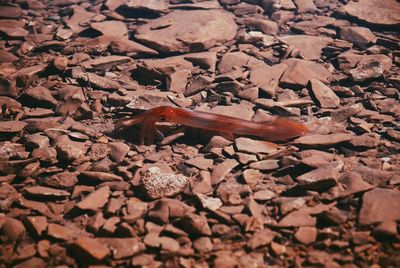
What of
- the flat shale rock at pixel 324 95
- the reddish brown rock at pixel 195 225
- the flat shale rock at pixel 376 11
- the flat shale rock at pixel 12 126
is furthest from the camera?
the flat shale rock at pixel 376 11

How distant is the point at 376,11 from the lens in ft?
22.5

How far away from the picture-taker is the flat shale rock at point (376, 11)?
6.61 metres

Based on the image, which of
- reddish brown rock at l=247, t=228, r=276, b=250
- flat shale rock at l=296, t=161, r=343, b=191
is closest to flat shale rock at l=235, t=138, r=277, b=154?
flat shale rock at l=296, t=161, r=343, b=191

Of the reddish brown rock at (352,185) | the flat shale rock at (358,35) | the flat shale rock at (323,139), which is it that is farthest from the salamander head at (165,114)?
the flat shale rock at (358,35)

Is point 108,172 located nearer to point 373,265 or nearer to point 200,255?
point 200,255

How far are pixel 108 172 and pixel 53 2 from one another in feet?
19.3

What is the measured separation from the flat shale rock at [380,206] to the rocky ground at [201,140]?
0.05ft

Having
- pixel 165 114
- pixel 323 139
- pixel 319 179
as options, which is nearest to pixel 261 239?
pixel 319 179

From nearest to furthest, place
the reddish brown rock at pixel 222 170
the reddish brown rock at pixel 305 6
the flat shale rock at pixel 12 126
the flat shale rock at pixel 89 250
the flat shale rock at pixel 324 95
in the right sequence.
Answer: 1. the flat shale rock at pixel 89 250
2. the reddish brown rock at pixel 222 170
3. the flat shale rock at pixel 12 126
4. the flat shale rock at pixel 324 95
5. the reddish brown rock at pixel 305 6

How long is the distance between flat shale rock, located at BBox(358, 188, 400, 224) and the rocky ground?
2 cm

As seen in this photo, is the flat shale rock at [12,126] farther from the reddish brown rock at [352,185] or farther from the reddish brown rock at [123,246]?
the reddish brown rock at [352,185]

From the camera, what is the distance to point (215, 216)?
338 cm

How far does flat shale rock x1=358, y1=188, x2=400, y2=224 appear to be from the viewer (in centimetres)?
321

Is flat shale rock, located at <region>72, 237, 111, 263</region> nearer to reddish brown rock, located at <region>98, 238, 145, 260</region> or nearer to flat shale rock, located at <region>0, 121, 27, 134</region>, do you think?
reddish brown rock, located at <region>98, 238, 145, 260</region>
